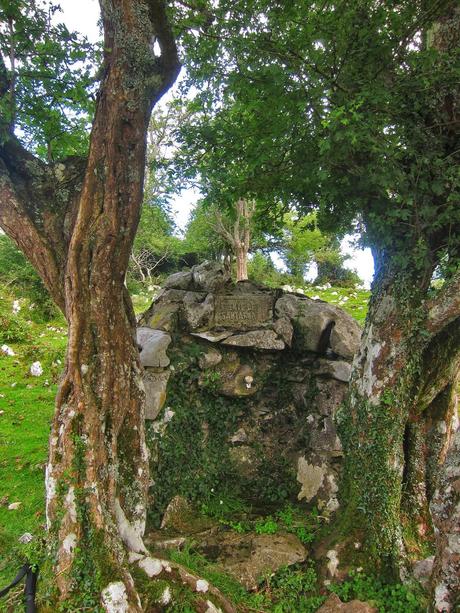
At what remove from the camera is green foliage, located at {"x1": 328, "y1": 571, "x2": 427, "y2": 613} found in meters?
4.55

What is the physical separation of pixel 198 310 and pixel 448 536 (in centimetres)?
516

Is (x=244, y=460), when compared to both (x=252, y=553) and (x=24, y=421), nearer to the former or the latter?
(x=252, y=553)

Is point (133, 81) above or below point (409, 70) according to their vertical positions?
below

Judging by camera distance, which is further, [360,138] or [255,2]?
[255,2]

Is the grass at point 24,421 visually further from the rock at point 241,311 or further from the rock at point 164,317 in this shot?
the rock at point 241,311

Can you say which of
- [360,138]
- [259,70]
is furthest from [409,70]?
[259,70]

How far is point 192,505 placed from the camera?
265 inches

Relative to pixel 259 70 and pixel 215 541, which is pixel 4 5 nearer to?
pixel 259 70

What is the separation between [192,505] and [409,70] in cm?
724

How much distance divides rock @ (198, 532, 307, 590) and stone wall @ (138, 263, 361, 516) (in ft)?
3.07

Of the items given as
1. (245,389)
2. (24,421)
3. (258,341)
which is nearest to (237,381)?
(245,389)

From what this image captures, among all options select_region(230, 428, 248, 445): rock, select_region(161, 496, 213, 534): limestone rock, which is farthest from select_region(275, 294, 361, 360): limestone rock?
select_region(161, 496, 213, 534): limestone rock

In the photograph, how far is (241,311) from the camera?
780cm

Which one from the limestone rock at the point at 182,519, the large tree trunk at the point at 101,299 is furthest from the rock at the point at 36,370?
the large tree trunk at the point at 101,299
